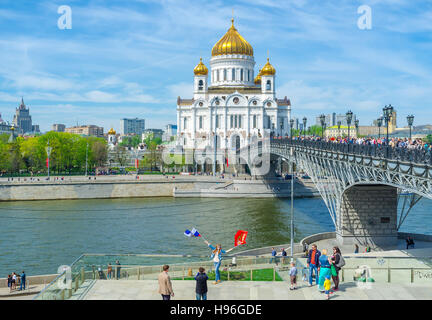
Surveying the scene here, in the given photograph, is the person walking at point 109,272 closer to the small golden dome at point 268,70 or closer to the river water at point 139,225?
the river water at point 139,225

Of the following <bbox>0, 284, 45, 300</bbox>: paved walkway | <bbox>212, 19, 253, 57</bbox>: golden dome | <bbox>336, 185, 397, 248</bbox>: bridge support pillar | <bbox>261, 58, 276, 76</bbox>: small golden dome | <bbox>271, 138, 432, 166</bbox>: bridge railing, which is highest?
<bbox>212, 19, 253, 57</bbox>: golden dome

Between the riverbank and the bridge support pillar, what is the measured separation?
28784mm

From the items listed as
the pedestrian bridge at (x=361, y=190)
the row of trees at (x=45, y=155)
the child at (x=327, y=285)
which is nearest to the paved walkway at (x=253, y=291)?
the child at (x=327, y=285)

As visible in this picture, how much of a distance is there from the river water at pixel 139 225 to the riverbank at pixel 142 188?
1.96m

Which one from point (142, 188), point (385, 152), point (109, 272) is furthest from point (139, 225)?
point (109, 272)

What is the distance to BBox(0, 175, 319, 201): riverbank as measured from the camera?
171ft

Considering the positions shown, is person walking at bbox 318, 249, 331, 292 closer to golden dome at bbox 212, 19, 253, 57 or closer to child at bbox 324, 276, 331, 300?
child at bbox 324, 276, 331, 300

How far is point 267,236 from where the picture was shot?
3259cm

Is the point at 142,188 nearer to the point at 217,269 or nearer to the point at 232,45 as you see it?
the point at 232,45

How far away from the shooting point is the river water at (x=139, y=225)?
92.0ft

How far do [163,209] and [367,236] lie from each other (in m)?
23.8

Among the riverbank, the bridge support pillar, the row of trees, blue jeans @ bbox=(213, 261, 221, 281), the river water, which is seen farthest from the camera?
the row of trees

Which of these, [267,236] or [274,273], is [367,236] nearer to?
[267,236]

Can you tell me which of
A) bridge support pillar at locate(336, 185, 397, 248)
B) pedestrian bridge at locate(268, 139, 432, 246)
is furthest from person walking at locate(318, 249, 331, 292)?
bridge support pillar at locate(336, 185, 397, 248)
